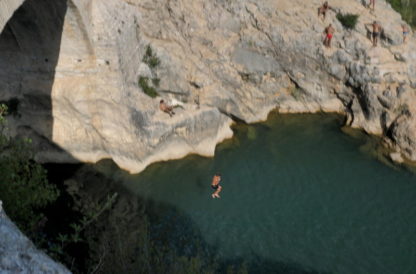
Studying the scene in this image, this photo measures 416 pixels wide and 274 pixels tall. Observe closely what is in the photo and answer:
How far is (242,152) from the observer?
21.0 meters

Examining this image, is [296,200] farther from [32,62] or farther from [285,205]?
[32,62]

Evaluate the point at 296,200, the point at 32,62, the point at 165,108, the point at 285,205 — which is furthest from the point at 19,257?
the point at 165,108

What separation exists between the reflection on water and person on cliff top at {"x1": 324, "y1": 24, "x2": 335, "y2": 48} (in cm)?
430

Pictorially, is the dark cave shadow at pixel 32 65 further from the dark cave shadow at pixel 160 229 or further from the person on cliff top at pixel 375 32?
the person on cliff top at pixel 375 32

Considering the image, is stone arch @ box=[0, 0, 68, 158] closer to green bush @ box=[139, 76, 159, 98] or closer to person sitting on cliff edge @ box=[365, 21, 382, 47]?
green bush @ box=[139, 76, 159, 98]

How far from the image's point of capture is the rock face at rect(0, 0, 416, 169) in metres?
17.5

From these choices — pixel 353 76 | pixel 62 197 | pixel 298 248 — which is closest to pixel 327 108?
pixel 353 76

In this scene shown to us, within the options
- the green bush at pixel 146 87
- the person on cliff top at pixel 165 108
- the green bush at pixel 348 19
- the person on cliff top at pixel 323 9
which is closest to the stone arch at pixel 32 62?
the green bush at pixel 146 87

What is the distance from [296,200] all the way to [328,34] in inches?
352

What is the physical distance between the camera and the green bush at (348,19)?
22234 mm

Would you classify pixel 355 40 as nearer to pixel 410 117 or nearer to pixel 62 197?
pixel 410 117

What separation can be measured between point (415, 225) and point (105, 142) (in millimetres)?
13256

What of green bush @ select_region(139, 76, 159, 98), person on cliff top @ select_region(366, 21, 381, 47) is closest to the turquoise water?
green bush @ select_region(139, 76, 159, 98)

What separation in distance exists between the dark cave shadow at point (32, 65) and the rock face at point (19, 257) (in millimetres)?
11801
